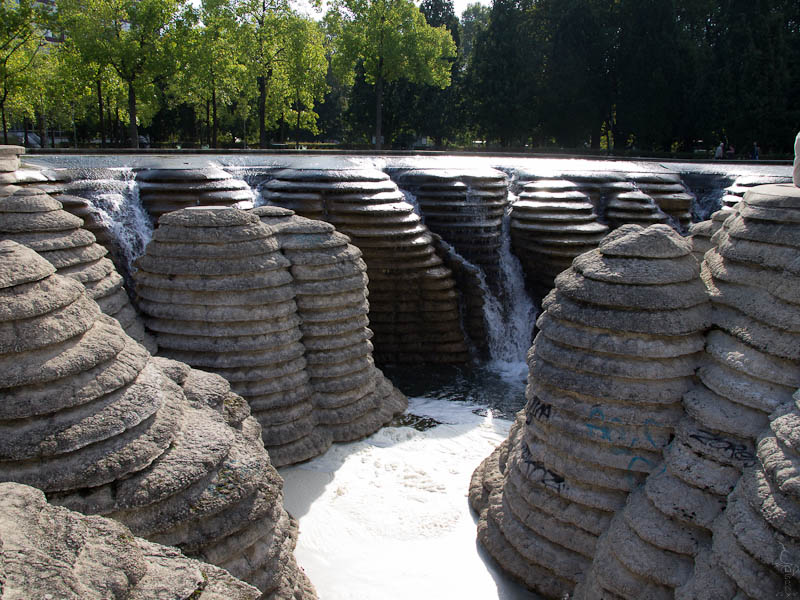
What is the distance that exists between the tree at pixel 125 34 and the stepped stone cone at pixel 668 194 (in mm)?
16666

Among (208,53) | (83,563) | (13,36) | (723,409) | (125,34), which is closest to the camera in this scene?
(83,563)

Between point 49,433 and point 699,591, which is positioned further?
point 699,591

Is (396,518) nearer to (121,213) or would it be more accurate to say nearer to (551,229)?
(121,213)

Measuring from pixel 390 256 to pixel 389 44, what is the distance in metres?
17.9

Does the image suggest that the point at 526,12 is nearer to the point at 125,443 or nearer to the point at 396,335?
the point at 396,335

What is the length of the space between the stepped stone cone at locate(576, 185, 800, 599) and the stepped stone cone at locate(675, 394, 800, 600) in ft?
0.62

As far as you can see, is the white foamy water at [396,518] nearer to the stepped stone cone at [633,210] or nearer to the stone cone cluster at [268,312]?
the stone cone cluster at [268,312]

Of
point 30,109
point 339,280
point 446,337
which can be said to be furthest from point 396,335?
point 30,109

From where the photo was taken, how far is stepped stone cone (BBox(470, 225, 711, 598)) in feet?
19.2

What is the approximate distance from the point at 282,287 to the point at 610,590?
5.24 m

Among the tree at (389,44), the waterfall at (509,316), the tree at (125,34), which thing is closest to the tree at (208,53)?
the tree at (125,34)

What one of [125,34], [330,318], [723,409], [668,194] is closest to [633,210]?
[668,194]

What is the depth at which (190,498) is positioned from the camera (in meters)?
4.54

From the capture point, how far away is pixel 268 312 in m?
8.70
